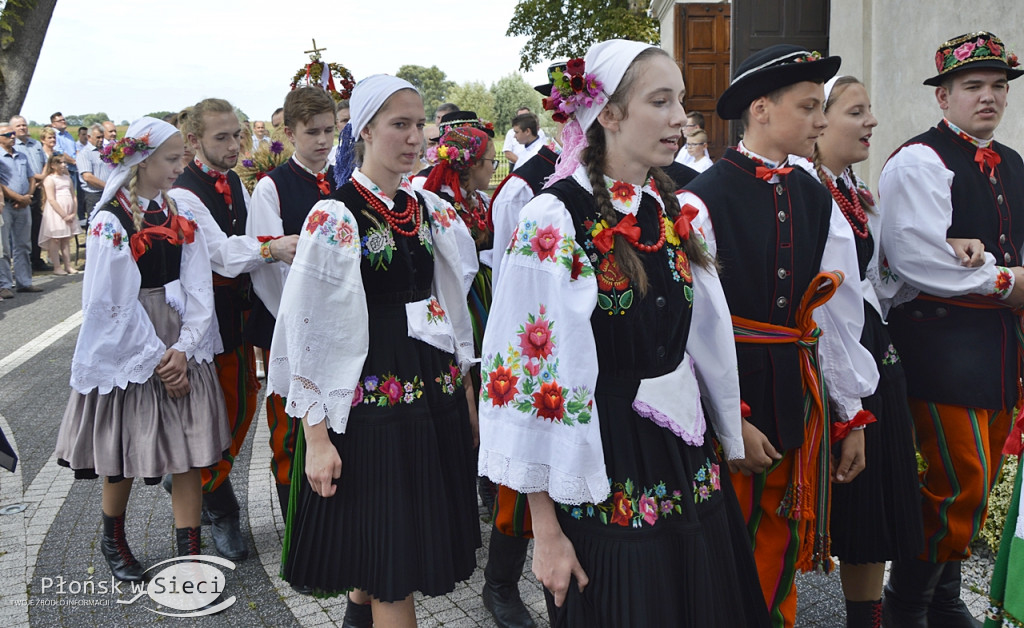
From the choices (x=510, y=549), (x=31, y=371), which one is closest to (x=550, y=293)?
(x=510, y=549)

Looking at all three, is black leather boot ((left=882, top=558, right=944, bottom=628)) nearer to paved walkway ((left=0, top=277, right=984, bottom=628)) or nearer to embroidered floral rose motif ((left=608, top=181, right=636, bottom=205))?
paved walkway ((left=0, top=277, right=984, bottom=628))

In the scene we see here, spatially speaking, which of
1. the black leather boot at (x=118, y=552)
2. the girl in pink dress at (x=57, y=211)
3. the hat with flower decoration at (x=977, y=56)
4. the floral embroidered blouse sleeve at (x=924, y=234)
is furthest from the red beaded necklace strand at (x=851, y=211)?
the girl in pink dress at (x=57, y=211)

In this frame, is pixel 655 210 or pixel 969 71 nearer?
pixel 655 210

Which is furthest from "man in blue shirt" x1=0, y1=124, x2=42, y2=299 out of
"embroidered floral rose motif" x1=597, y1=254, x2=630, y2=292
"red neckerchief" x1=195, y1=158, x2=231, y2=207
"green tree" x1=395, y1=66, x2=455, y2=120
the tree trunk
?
"green tree" x1=395, y1=66, x2=455, y2=120

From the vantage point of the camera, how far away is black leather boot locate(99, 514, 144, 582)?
13.3 feet

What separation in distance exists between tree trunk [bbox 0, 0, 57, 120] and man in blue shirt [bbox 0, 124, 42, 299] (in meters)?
3.74

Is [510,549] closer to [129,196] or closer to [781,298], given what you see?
[781,298]

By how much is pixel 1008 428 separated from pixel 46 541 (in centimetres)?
465

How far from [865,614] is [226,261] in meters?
3.20

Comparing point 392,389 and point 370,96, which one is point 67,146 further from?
point 392,389

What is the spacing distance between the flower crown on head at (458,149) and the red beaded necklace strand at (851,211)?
2.07 meters

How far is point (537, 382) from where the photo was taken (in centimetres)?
213

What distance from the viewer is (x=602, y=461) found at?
2.12m

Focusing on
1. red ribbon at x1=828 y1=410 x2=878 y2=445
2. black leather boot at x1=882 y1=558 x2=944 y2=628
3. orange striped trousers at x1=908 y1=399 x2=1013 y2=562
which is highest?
red ribbon at x1=828 y1=410 x2=878 y2=445
